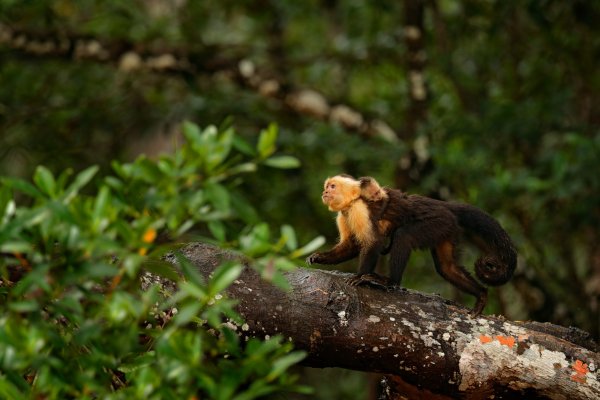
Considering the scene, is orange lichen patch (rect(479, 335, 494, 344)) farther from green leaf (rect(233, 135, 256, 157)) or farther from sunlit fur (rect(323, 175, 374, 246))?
green leaf (rect(233, 135, 256, 157))

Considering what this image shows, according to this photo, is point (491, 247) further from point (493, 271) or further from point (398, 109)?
point (398, 109)

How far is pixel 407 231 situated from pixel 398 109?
4026mm

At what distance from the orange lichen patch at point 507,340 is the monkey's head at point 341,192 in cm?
96

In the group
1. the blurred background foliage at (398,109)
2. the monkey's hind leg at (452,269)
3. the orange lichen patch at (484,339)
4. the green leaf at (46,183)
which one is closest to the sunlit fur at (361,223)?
the monkey's hind leg at (452,269)

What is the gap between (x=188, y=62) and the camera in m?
6.61

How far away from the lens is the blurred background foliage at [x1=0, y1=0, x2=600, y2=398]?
235 inches

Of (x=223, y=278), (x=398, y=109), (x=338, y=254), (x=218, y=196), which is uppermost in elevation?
(x=218, y=196)

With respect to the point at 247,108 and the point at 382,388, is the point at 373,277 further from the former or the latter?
the point at 247,108

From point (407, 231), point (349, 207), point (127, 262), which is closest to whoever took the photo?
point (127, 262)

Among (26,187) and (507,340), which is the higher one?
(26,187)

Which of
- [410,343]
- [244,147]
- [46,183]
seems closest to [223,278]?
[244,147]

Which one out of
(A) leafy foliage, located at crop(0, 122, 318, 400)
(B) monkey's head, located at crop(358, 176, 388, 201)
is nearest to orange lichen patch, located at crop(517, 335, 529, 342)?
(B) monkey's head, located at crop(358, 176, 388, 201)

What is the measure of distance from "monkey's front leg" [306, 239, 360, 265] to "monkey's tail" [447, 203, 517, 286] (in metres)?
0.46

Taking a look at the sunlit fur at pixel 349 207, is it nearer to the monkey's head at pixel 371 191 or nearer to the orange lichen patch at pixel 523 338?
the monkey's head at pixel 371 191
